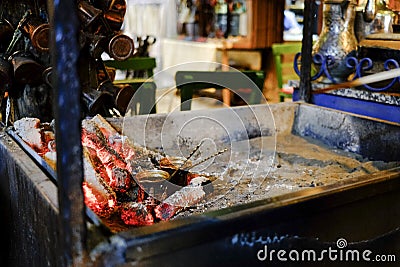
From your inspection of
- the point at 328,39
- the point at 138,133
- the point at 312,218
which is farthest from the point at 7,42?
the point at 312,218

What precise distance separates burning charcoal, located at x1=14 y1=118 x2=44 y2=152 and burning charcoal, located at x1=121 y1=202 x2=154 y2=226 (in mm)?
625

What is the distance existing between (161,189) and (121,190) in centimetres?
18

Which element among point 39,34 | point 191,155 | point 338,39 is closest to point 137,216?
point 191,155

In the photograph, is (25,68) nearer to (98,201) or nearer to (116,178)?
(116,178)

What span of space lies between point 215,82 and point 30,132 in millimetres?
2349

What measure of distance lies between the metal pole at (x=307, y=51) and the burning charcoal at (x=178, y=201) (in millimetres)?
1550

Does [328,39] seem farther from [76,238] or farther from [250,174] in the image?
[76,238]

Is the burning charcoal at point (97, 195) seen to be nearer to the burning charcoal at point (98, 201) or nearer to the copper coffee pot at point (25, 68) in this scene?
the burning charcoal at point (98, 201)

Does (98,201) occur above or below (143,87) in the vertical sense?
below

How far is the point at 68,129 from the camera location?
1.13m

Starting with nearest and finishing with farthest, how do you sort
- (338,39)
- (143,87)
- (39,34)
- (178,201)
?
(178,201)
(39,34)
(338,39)
(143,87)

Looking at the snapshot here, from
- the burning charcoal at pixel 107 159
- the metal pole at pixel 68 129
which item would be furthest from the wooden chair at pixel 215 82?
the metal pole at pixel 68 129

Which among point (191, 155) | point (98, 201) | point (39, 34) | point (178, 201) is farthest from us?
point (39, 34)

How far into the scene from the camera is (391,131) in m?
2.56
